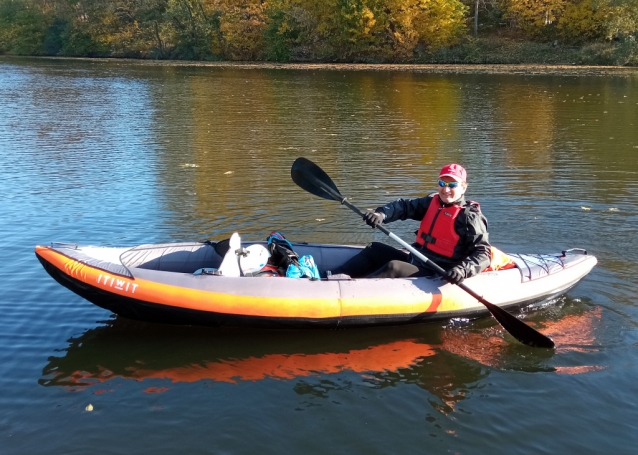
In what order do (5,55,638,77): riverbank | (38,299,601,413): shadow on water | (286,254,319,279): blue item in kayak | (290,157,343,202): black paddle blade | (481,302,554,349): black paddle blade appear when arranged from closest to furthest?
(38,299,601,413): shadow on water, (481,302,554,349): black paddle blade, (286,254,319,279): blue item in kayak, (290,157,343,202): black paddle blade, (5,55,638,77): riverbank

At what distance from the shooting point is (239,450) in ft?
13.1

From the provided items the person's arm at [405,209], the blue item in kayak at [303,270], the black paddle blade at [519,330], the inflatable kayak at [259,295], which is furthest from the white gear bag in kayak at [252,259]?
the black paddle blade at [519,330]

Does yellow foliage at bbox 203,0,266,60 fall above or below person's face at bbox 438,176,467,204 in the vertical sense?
above

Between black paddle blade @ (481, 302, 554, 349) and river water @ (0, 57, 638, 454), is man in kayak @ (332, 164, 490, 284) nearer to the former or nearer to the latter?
black paddle blade @ (481, 302, 554, 349)

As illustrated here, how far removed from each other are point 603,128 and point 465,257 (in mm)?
10822

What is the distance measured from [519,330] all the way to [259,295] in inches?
82.7

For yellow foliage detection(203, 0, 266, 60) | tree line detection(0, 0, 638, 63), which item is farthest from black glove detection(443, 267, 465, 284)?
yellow foliage detection(203, 0, 266, 60)

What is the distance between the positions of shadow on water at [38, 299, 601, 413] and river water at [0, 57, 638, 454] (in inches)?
0.7

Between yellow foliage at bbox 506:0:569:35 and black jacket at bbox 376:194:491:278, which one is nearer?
black jacket at bbox 376:194:491:278

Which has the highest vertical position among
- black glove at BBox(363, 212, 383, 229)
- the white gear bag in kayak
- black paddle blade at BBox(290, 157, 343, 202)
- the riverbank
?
the riverbank

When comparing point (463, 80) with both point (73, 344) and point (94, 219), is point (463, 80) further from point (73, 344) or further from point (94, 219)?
point (73, 344)

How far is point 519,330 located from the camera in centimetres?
524

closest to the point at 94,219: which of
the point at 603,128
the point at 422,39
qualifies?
the point at 603,128

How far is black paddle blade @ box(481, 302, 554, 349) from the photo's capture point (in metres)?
5.14
